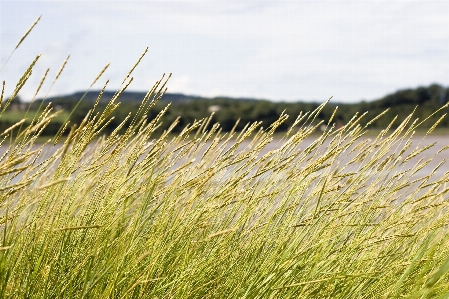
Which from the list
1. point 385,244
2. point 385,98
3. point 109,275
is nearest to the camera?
point 109,275

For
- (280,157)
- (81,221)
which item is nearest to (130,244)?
(81,221)

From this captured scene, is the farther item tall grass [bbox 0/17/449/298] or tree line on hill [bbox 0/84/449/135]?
tree line on hill [bbox 0/84/449/135]

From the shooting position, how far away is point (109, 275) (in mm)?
1737

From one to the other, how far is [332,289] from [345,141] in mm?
770

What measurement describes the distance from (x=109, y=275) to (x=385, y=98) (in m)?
55.3

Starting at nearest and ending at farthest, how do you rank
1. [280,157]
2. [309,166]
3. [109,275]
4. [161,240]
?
1. [109,275]
2. [161,240]
3. [309,166]
4. [280,157]

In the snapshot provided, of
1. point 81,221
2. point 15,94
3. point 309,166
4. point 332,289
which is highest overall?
point 15,94

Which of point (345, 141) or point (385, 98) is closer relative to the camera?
point (345, 141)

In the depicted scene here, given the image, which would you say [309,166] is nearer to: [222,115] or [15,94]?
[15,94]

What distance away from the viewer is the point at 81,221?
76.1 inches

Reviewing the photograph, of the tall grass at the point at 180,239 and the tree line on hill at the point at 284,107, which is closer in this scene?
the tall grass at the point at 180,239

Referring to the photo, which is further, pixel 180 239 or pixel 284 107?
pixel 284 107

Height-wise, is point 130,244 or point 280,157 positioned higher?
point 280,157

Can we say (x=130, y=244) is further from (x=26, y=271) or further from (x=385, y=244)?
(x=385, y=244)
